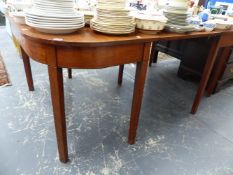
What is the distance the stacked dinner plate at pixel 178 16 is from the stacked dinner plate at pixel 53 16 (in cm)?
54

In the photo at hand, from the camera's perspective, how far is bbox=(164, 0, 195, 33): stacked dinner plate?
999 millimetres

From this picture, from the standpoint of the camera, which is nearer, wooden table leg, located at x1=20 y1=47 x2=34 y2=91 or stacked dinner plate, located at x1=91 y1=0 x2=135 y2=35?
stacked dinner plate, located at x1=91 y1=0 x2=135 y2=35

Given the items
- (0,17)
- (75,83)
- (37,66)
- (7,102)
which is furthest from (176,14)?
(0,17)

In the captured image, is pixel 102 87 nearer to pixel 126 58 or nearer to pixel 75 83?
pixel 75 83

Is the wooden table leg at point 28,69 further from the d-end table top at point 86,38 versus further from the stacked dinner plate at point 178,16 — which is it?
the stacked dinner plate at point 178,16

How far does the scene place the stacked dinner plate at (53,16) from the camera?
69cm

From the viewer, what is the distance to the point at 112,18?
0.77 metres

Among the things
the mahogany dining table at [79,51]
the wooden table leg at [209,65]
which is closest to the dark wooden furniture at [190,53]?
the wooden table leg at [209,65]

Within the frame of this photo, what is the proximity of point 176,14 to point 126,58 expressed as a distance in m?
0.41

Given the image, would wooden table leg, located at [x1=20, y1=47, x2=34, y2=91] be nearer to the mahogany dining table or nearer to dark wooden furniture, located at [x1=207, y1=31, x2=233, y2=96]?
the mahogany dining table

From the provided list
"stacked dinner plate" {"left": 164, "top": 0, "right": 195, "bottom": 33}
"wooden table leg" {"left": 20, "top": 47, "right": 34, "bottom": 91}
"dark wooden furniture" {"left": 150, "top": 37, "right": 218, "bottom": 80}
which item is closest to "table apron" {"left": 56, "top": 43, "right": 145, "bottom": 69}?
"stacked dinner plate" {"left": 164, "top": 0, "right": 195, "bottom": 33}

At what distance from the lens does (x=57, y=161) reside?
106cm

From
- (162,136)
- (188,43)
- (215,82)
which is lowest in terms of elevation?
(162,136)

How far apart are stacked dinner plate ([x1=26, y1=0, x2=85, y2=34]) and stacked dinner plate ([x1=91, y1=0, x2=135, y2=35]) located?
0.36ft
